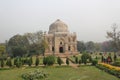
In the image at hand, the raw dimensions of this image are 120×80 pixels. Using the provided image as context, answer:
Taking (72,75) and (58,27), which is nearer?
(72,75)

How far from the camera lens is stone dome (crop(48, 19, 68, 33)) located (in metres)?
58.2

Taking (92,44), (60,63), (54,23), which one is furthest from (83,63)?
(92,44)

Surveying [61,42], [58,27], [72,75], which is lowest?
[72,75]

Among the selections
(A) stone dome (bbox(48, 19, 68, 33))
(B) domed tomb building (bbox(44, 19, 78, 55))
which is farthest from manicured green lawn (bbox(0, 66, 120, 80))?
(A) stone dome (bbox(48, 19, 68, 33))

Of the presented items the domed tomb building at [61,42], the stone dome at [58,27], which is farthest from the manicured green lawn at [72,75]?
the stone dome at [58,27]

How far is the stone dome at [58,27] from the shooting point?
191 feet

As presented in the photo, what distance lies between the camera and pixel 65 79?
17250 millimetres

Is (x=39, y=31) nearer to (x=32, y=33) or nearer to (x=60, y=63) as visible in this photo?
(x=32, y=33)

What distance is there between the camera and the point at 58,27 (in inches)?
2302

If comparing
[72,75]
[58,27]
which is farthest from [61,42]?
[72,75]

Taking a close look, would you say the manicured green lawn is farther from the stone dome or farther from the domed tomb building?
the stone dome

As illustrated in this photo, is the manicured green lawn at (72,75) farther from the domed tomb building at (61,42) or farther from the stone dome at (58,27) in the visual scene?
the stone dome at (58,27)

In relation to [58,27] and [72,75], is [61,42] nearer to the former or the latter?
[58,27]

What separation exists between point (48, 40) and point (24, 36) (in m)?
5.95
